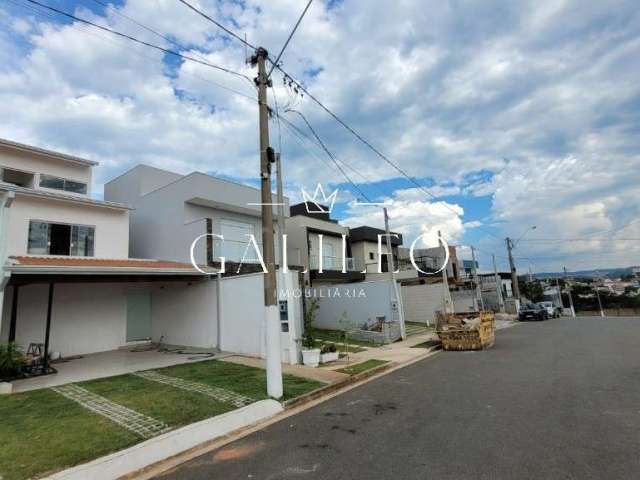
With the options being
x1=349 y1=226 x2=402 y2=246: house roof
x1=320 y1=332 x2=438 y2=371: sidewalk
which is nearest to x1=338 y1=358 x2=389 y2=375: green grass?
x1=320 y1=332 x2=438 y2=371: sidewalk

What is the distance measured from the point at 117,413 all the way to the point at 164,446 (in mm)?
1829

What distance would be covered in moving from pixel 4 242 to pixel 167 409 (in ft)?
18.6

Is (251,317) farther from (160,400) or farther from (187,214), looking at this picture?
(187,214)

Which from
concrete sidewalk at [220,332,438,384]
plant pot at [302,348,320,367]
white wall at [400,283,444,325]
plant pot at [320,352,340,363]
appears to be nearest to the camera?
concrete sidewalk at [220,332,438,384]

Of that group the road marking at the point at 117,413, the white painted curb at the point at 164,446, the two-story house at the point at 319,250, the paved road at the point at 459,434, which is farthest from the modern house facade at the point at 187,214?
the paved road at the point at 459,434

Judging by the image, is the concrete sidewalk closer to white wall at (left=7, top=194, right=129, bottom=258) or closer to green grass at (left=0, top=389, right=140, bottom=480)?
green grass at (left=0, top=389, right=140, bottom=480)

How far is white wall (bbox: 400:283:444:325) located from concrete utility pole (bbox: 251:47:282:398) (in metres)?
19.3

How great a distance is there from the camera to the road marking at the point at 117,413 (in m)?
5.64

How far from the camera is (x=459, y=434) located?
523 centimetres

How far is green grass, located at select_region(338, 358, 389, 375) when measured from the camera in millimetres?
→ 10117

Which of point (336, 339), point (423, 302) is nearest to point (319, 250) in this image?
point (336, 339)

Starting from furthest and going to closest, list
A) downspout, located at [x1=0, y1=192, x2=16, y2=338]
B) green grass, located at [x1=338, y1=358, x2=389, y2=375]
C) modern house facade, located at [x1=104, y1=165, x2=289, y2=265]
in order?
modern house facade, located at [x1=104, y1=165, x2=289, y2=265], green grass, located at [x1=338, y1=358, x2=389, y2=375], downspout, located at [x1=0, y1=192, x2=16, y2=338]

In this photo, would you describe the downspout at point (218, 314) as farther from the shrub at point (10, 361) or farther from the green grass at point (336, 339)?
the shrub at point (10, 361)

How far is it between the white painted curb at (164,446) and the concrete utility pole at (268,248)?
786mm
